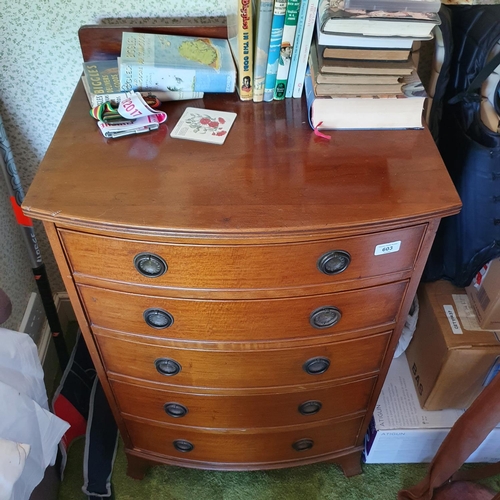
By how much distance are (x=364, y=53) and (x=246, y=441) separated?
914 mm

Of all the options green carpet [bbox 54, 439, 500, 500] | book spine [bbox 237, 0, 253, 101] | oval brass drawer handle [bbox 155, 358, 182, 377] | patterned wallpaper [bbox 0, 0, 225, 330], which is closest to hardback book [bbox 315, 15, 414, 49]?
Result: book spine [bbox 237, 0, 253, 101]

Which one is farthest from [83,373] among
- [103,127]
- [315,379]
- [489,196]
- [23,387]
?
[489,196]

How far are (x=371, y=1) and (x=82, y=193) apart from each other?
0.55 m

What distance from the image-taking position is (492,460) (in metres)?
1.46

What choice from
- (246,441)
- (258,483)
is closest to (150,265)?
(246,441)

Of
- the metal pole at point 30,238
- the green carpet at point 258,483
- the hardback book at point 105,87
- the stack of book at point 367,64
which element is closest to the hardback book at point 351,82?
the stack of book at point 367,64

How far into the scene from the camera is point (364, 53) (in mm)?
881

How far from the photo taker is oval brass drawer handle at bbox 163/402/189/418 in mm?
1151

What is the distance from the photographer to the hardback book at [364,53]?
0.88 meters

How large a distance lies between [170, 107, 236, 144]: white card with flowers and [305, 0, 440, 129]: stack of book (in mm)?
162

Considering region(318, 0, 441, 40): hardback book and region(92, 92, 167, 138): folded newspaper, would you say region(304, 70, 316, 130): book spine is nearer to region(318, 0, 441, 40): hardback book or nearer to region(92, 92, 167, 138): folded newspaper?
region(318, 0, 441, 40): hardback book

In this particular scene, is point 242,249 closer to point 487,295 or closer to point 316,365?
point 316,365

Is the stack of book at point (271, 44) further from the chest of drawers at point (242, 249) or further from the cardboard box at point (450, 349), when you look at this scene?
the cardboard box at point (450, 349)

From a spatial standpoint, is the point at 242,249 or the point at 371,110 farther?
the point at 371,110
